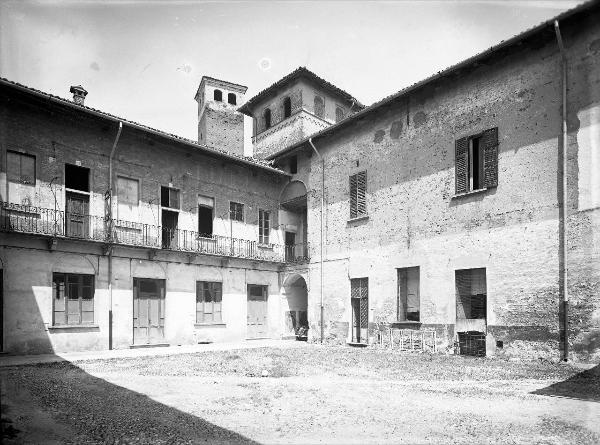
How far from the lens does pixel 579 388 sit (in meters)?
8.70

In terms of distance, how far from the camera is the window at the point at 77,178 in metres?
15.5

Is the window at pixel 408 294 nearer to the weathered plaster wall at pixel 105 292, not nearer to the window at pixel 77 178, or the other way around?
the weathered plaster wall at pixel 105 292

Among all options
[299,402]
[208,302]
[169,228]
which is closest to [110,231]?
[169,228]

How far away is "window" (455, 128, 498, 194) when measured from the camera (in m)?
13.8

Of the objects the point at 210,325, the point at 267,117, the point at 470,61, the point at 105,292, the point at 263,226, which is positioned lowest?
the point at 210,325

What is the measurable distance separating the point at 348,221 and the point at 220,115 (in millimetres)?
16741

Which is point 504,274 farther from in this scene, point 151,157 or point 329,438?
point 151,157

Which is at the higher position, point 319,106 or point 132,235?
point 319,106

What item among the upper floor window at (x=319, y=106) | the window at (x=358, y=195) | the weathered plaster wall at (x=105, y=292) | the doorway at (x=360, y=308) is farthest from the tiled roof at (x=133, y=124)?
the doorway at (x=360, y=308)

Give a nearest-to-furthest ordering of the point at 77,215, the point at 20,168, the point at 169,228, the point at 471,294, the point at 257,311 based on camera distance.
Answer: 1. the point at 471,294
2. the point at 20,168
3. the point at 77,215
4. the point at 169,228
5. the point at 257,311

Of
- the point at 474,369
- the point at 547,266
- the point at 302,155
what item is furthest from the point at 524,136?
the point at 302,155

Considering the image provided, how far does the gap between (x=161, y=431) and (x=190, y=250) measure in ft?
41.7

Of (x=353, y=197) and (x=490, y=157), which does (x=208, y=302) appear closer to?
(x=353, y=197)

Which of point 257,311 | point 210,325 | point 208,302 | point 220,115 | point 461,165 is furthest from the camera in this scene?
point 220,115
